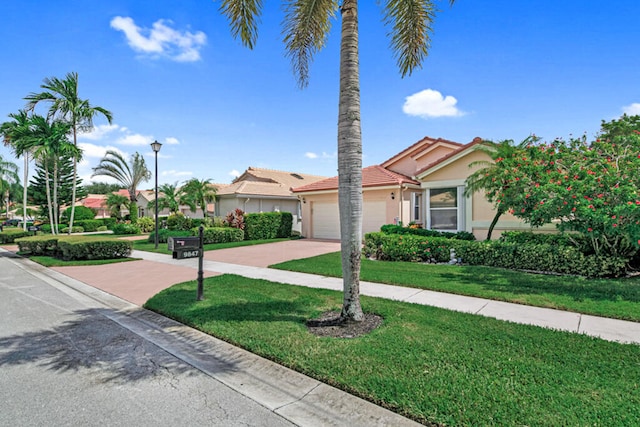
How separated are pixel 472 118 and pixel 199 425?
Answer: 14575 millimetres

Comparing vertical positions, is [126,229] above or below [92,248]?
above

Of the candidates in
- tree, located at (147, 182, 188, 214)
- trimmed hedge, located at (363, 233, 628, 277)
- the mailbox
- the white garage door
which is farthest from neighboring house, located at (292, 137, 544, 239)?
tree, located at (147, 182, 188, 214)

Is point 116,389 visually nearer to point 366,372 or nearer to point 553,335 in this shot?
point 366,372

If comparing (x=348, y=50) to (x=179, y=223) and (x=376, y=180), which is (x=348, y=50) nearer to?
(x=376, y=180)

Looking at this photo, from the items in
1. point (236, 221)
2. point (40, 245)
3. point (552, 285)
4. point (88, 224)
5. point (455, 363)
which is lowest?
point (455, 363)

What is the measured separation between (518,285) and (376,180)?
35.9ft

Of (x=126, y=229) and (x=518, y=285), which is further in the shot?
(x=126, y=229)

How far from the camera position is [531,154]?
358 inches

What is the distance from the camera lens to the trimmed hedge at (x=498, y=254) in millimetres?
8055

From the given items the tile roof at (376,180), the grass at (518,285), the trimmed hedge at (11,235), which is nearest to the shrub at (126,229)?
the trimmed hedge at (11,235)

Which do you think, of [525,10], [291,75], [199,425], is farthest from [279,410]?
[525,10]

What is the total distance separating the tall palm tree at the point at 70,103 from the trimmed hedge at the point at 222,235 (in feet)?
22.4

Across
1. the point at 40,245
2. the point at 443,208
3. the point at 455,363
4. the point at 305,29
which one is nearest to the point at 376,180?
the point at 443,208

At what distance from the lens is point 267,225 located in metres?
20.5
